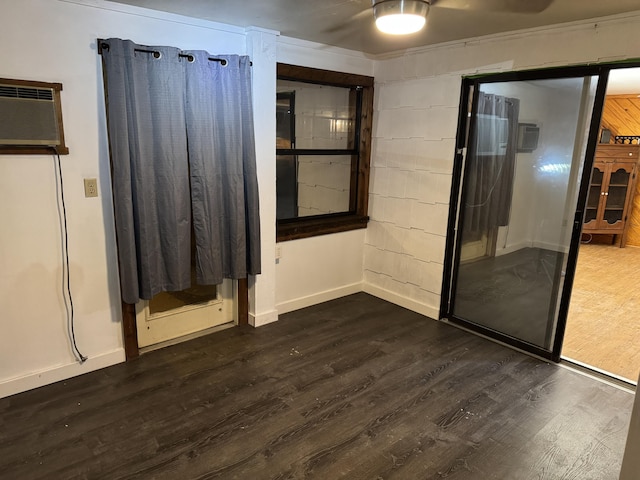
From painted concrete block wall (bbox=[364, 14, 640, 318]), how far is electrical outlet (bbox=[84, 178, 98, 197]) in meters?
2.48

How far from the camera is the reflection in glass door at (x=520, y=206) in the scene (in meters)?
2.87

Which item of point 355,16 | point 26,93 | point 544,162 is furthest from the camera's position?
point 544,162

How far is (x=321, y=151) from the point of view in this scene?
3.89 m

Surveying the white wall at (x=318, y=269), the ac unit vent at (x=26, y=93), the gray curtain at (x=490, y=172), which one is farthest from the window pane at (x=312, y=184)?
the ac unit vent at (x=26, y=93)

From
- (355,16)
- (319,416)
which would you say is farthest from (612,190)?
(319,416)

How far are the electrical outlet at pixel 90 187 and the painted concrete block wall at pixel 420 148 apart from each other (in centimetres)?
248

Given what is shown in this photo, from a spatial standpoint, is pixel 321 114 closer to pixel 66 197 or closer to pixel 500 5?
pixel 500 5

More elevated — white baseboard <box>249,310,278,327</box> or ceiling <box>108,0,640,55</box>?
ceiling <box>108,0,640,55</box>

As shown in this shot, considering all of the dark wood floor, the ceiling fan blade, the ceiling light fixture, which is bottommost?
the dark wood floor

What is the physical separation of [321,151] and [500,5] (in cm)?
188

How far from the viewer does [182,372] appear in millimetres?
2840

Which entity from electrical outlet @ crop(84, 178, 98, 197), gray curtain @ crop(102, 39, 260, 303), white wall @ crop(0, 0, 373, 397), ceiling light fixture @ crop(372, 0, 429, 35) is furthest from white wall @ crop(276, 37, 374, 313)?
electrical outlet @ crop(84, 178, 98, 197)

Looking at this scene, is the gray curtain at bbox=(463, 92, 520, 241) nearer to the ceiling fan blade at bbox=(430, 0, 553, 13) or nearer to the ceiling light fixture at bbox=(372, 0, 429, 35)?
the ceiling fan blade at bbox=(430, 0, 553, 13)

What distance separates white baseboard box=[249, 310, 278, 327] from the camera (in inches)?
139
